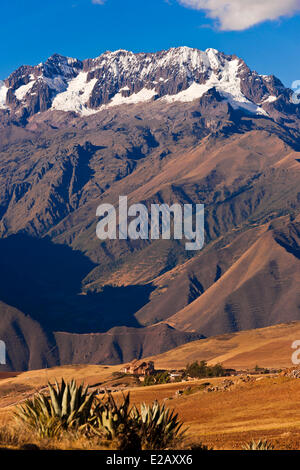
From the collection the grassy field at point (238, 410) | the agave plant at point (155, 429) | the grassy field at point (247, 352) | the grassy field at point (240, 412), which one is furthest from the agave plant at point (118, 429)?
the grassy field at point (247, 352)

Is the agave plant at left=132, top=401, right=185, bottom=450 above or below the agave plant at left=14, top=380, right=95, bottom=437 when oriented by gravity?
below

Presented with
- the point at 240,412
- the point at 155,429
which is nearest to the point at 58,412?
A: the point at 155,429

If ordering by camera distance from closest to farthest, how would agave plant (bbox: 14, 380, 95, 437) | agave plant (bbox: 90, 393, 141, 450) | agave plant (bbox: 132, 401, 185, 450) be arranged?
Result: 1. agave plant (bbox: 90, 393, 141, 450)
2. agave plant (bbox: 132, 401, 185, 450)
3. agave plant (bbox: 14, 380, 95, 437)

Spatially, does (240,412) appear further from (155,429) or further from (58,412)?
(58,412)

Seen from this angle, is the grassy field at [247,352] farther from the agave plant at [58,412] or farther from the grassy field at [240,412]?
the agave plant at [58,412]

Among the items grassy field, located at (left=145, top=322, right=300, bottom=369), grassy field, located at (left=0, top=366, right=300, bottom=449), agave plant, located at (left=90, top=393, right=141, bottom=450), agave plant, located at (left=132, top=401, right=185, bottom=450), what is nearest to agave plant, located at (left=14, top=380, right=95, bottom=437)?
agave plant, located at (left=90, top=393, right=141, bottom=450)

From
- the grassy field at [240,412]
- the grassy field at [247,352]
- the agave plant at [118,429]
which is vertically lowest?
the grassy field at [240,412]

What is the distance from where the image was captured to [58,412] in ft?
70.3

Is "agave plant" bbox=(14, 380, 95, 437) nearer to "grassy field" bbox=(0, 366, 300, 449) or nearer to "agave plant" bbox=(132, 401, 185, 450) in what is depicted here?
"agave plant" bbox=(132, 401, 185, 450)

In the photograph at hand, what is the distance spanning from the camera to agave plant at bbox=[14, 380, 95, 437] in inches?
827

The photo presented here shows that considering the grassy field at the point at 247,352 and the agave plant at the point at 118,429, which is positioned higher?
the grassy field at the point at 247,352

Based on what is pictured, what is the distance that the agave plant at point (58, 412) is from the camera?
2102 centimetres
